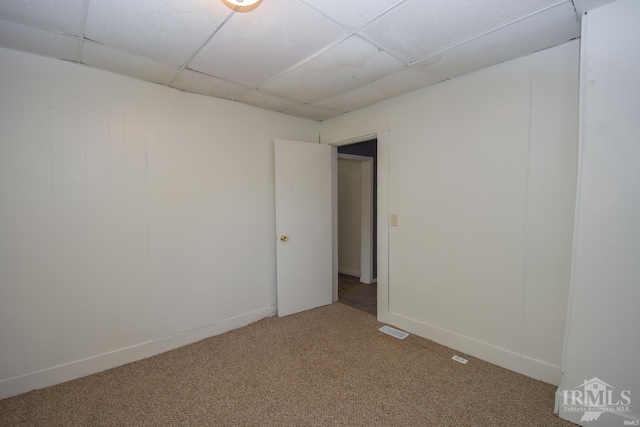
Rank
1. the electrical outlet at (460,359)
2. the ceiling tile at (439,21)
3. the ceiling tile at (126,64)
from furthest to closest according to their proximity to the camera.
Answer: the electrical outlet at (460,359) < the ceiling tile at (126,64) < the ceiling tile at (439,21)

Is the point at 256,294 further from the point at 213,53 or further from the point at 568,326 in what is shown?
the point at 568,326

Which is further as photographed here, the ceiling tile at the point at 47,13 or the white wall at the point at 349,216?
the white wall at the point at 349,216

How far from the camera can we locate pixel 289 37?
5.80ft

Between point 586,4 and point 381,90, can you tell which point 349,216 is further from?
point 586,4

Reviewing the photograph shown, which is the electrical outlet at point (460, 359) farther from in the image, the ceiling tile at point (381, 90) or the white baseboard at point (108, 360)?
the ceiling tile at point (381, 90)

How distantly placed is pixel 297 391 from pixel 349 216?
3.42m

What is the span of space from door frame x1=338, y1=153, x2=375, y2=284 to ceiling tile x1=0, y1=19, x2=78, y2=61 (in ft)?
11.5

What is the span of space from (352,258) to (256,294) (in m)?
2.28

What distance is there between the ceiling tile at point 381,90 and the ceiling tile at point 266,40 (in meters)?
0.78

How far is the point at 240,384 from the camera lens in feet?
6.70

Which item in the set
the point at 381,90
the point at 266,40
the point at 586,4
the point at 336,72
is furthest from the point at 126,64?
A: the point at 586,4

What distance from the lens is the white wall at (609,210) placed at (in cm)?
147

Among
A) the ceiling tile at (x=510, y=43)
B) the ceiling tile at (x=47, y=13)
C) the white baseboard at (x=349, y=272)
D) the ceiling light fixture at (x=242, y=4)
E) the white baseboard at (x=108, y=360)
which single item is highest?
the ceiling tile at (x=510, y=43)

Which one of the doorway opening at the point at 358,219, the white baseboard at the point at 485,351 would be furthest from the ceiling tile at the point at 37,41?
the white baseboard at the point at 485,351
